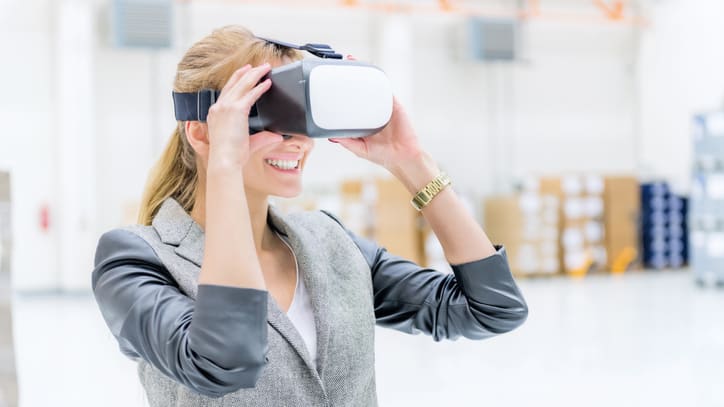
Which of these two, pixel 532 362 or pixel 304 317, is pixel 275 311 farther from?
pixel 532 362

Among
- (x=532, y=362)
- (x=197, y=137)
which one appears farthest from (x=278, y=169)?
(x=532, y=362)

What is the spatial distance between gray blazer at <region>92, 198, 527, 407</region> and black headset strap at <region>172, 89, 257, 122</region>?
16 cm

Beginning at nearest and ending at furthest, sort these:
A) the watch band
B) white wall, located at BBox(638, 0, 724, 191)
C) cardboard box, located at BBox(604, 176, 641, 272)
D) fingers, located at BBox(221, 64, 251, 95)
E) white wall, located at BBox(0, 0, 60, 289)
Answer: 1. fingers, located at BBox(221, 64, 251, 95)
2. the watch band
3. white wall, located at BBox(0, 0, 60, 289)
4. cardboard box, located at BBox(604, 176, 641, 272)
5. white wall, located at BBox(638, 0, 724, 191)

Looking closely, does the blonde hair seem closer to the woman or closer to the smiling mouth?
the woman

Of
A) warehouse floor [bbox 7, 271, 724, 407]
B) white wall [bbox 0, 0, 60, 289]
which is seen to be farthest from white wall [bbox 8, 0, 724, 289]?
warehouse floor [bbox 7, 271, 724, 407]

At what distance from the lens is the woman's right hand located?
1088 mm

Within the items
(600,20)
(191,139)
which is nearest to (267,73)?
(191,139)

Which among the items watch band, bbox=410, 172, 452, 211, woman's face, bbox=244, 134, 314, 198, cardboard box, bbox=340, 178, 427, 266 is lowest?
cardboard box, bbox=340, 178, 427, 266

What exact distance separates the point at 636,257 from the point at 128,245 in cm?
1210

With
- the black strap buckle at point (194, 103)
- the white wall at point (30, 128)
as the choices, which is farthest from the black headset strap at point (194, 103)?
the white wall at point (30, 128)

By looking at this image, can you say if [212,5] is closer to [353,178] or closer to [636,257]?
[353,178]

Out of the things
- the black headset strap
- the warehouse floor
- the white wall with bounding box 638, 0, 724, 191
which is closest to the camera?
the black headset strap

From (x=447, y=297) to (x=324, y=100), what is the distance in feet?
1.80

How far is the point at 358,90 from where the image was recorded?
1.12 meters
